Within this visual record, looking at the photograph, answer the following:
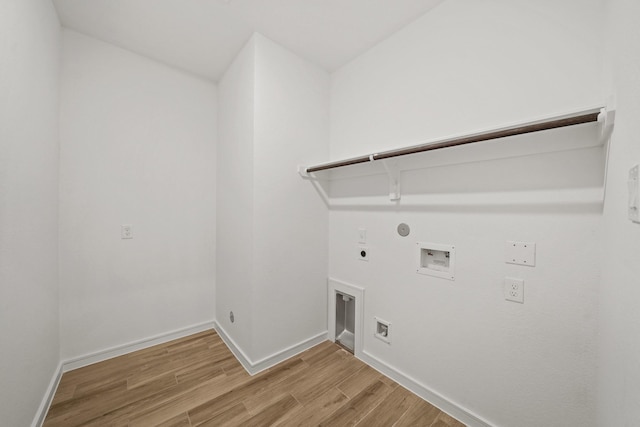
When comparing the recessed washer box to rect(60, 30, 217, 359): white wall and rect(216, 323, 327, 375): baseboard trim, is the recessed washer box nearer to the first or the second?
rect(216, 323, 327, 375): baseboard trim

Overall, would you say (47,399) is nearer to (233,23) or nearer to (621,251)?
(233,23)

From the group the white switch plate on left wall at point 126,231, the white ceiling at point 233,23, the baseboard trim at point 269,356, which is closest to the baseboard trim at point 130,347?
the baseboard trim at point 269,356

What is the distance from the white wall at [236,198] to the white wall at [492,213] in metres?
0.88

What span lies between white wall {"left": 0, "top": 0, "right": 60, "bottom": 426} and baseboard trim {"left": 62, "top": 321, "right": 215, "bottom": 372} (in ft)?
0.57

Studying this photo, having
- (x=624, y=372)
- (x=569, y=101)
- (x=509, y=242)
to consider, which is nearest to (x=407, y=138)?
(x=569, y=101)

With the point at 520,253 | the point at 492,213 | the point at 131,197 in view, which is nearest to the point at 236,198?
the point at 131,197

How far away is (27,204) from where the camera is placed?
3.58ft

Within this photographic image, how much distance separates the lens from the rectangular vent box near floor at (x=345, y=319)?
190 centimetres

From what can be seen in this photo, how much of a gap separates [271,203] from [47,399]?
1.66 meters

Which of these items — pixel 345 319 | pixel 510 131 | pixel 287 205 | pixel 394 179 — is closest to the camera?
pixel 510 131

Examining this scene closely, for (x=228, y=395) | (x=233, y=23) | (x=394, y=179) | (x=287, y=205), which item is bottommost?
(x=228, y=395)

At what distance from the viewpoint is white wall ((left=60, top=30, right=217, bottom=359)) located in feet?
5.27

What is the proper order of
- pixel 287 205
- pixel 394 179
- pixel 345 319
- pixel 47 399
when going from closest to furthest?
pixel 47 399
pixel 394 179
pixel 287 205
pixel 345 319

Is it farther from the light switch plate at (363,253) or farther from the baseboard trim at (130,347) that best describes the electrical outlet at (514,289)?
the baseboard trim at (130,347)
